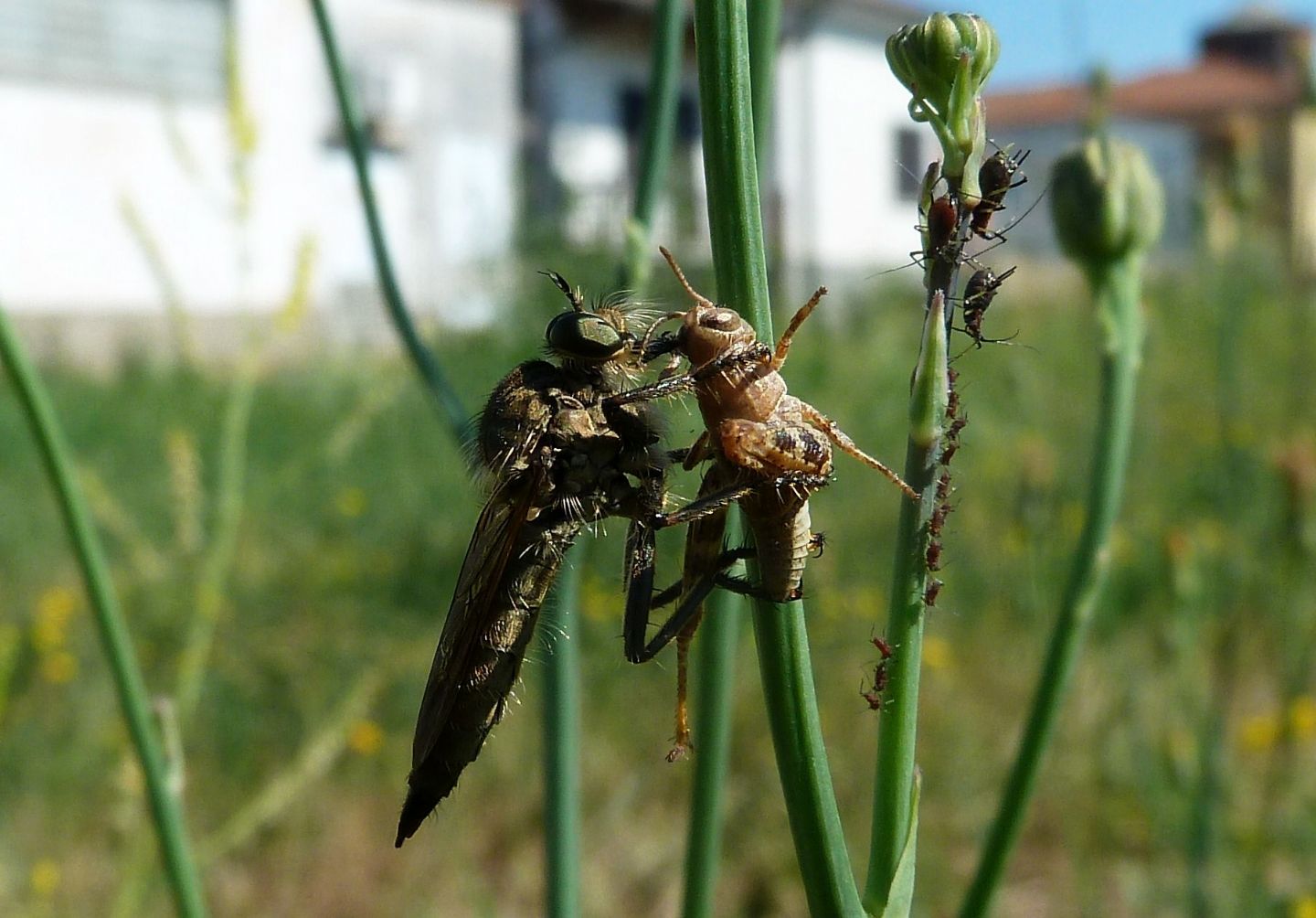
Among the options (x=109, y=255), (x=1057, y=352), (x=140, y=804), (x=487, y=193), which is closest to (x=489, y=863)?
(x=140, y=804)

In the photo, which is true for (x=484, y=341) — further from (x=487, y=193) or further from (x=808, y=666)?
(x=487, y=193)

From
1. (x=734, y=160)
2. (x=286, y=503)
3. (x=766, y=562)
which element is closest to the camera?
(x=734, y=160)

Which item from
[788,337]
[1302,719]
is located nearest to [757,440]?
[788,337]

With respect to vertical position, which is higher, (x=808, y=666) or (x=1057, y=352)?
(x=808, y=666)

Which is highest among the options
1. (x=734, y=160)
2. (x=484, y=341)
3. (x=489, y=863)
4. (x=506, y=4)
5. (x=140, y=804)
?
(x=506, y=4)

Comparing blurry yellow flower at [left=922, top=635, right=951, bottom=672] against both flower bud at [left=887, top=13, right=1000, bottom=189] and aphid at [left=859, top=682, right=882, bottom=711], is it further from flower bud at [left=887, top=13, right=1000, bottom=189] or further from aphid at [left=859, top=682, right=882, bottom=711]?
flower bud at [left=887, top=13, right=1000, bottom=189]

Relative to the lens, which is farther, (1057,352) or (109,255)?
(109,255)
